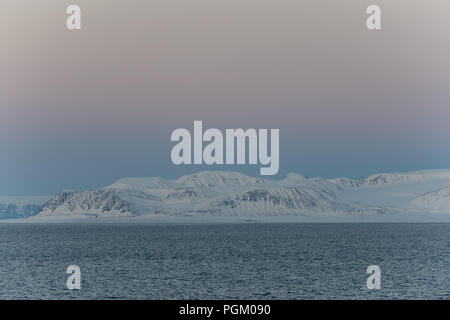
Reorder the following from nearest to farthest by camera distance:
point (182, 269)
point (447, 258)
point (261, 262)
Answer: point (182, 269) → point (261, 262) → point (447, 258)

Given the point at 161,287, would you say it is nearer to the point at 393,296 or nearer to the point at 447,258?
the point at 393,296

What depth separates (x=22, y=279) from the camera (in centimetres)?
8556

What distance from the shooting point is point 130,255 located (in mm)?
123562

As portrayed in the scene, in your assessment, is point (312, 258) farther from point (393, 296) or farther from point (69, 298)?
point (69, 298)

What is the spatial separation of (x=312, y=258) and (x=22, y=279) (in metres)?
47.7

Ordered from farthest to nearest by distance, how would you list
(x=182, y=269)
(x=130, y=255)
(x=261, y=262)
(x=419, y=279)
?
(x=130, y=255)
(x=261, y=262)
(x=182, y=269)
(x=419, y=279)
